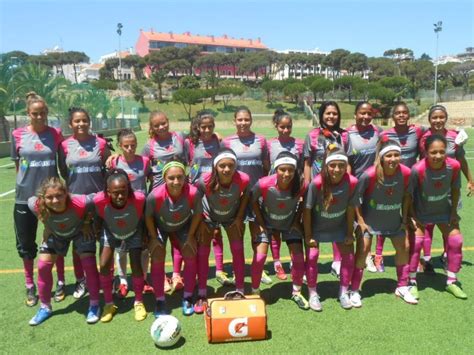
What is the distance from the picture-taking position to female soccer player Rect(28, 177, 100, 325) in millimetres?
3947

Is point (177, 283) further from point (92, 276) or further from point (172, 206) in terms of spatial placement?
point (172, 206)

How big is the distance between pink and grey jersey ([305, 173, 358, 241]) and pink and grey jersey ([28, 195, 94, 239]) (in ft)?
7.07

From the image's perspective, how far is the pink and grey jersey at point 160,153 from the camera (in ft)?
15.5

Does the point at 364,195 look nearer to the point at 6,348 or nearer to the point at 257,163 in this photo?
the point at 257,163

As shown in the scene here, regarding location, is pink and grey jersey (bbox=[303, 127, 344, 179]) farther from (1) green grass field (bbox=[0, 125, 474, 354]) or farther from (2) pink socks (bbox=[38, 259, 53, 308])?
(2) pink socks (bbox=[38, 259, 53, 308])

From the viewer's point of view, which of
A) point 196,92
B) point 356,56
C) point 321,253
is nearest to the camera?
point 321,253

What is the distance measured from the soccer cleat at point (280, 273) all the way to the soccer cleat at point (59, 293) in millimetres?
2445

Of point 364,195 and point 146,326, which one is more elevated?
point 364,195

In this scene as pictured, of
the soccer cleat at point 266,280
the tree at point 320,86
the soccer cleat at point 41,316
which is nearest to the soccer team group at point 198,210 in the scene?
the soccer cleat at point 41,316

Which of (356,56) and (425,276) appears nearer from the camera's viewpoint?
(425,276)

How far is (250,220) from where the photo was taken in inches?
185

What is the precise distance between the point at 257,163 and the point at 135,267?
177 centimetres

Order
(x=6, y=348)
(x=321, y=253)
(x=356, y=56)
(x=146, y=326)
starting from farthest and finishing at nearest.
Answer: (x=356, y=56), (x=321, y=253), (x=146, y=326), (x=6, y=348)

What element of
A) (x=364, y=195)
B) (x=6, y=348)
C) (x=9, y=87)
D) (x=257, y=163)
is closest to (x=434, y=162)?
(x=364, y=195)
